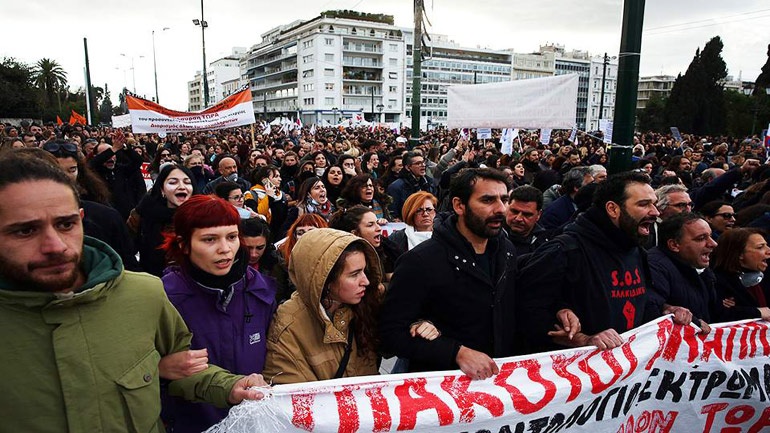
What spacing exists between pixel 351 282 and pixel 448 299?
531mm

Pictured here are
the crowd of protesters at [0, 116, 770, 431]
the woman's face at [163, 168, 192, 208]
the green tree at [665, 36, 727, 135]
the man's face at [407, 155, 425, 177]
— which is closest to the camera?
the crowd of protesters at [0, 116, 770, 431]

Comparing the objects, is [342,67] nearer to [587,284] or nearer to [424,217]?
[424,217]

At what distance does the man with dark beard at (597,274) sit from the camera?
9.26 feet

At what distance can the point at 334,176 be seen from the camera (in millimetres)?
6688

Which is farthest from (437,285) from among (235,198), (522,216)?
(235,198)

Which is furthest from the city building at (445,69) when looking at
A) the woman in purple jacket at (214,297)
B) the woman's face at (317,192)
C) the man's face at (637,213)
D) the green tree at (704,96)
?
the woman in purple jacket at (214,297)

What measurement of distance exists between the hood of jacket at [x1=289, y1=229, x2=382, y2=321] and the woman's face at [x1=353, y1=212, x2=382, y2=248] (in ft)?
4.65

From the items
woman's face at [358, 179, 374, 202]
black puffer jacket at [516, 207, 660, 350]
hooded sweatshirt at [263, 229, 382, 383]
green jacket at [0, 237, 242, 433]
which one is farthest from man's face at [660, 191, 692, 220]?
green jacket at [0, 237, 242, 433]

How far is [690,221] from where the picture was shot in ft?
11.7

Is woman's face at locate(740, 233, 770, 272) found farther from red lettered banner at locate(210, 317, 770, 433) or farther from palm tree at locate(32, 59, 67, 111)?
palm tree at locate(32, 59, 67, 111)

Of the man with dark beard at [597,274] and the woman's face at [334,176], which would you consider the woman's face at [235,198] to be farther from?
the man with dark beard at [597,274]

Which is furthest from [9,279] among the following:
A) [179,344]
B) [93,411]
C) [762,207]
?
[762,207]

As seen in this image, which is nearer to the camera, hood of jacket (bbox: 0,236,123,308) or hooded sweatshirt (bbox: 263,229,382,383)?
hood of jacket (bbox: 0,236,123,308)

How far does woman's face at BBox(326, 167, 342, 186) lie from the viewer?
6.69m
